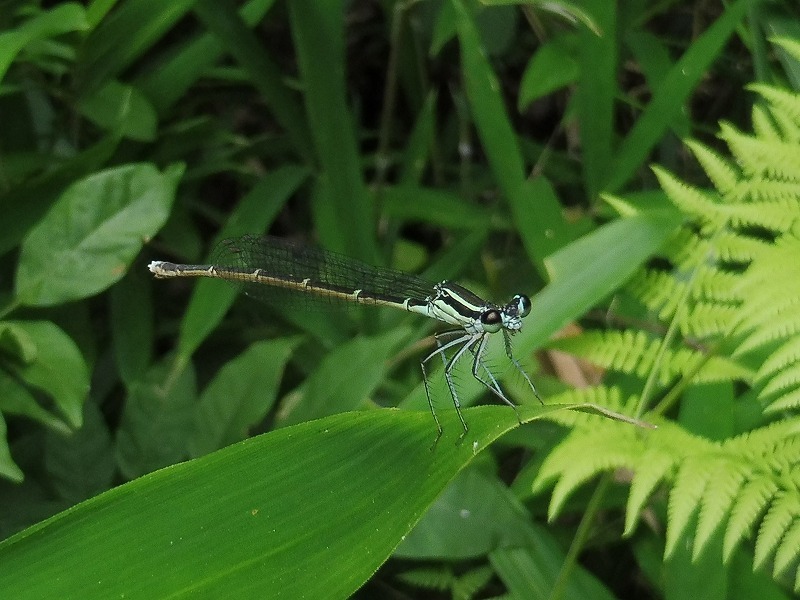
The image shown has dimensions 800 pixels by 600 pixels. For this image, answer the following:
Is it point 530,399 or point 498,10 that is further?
point 498,10

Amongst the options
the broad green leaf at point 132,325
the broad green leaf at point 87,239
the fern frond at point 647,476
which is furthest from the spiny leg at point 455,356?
the broad green leaf at point 132,325

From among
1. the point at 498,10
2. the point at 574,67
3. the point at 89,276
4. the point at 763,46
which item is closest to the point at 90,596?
the point at 89,276

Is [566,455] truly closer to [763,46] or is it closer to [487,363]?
[487,363]

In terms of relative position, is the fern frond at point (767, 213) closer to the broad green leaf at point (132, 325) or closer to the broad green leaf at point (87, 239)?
the broad green leaf at point (87, 239)

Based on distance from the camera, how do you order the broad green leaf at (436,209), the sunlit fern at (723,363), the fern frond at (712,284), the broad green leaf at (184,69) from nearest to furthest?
the sunlit fern at (723,363) → the fern frond at (712,284) → the broad green leaf at (184,69) → the broad green leaf at (436,209)

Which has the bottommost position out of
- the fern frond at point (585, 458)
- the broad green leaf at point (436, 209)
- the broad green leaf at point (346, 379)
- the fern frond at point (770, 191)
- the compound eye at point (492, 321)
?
the broad green leaf at point (346, 379)

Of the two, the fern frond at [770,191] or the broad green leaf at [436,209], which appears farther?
the broad green leaf at [436,209]

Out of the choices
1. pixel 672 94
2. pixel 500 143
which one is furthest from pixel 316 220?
pixel 672 94
